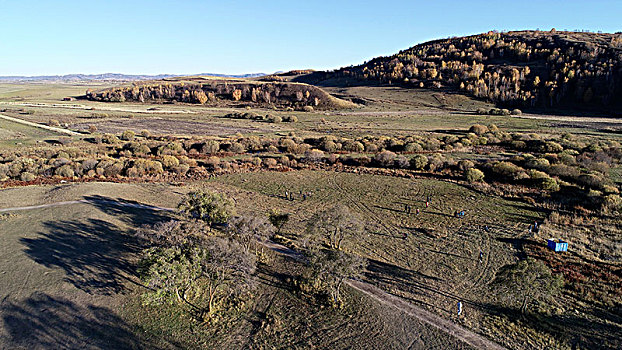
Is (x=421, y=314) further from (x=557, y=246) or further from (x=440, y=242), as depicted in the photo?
(x=557, y=246)

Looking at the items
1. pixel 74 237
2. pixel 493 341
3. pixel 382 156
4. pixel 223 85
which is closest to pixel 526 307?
pixel 493 341

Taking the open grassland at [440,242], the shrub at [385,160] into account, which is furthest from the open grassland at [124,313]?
the shrub at [385,160]

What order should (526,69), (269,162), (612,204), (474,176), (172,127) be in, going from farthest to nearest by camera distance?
(526,69), (172,127), (269,162), (474,176), (612,204)

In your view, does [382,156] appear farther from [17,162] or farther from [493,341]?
[17,162]

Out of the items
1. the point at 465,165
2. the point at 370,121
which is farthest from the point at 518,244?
the point at 370,121

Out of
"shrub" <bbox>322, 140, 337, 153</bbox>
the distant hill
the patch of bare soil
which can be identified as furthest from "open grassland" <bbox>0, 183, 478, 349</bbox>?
the distant hill

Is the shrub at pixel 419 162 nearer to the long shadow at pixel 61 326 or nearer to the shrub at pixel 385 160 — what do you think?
the shrub at pixel 385 160

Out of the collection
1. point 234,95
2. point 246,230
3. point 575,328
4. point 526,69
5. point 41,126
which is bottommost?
point 575,328
